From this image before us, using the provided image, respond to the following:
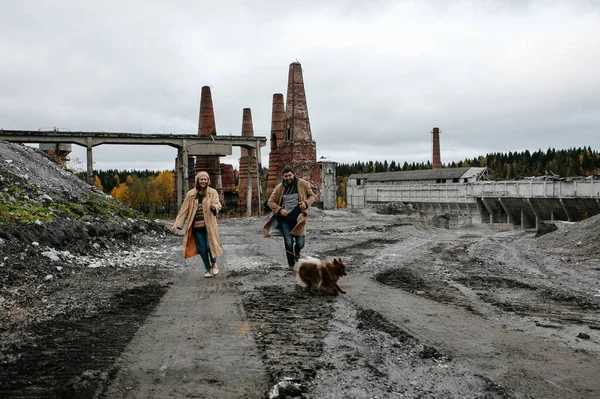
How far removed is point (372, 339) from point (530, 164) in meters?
111

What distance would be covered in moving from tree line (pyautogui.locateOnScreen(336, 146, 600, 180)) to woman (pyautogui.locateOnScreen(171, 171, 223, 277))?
71.5 metres

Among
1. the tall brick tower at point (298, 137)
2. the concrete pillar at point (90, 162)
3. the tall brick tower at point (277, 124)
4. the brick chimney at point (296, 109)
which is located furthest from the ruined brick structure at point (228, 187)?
the concrete pillar at point (90, 162)

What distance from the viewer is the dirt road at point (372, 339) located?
326 centimetres

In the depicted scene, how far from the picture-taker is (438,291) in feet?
22.5

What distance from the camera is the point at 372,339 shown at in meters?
4.33

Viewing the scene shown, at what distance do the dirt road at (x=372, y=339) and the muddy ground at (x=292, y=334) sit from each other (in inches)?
0.6

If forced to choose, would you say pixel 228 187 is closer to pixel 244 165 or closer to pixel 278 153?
pixel 244 165

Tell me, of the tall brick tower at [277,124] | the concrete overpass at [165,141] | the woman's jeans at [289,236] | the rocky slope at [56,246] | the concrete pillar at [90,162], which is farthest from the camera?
the tall brick tower at [277,124]

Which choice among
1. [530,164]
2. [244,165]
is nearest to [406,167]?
[530,164]

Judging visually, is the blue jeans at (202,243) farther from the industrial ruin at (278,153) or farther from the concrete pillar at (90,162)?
the industrial ruin at (278,153)

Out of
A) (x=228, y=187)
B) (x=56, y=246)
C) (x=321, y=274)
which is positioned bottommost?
(x=321, y=274)

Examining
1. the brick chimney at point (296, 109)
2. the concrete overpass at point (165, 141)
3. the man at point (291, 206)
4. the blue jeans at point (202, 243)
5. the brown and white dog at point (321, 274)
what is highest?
the brick chimney at point (296, 109)

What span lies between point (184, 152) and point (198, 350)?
95.4ft

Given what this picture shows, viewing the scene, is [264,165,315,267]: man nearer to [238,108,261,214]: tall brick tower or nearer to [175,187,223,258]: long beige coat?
[175,187,223,258]: long beige coat
